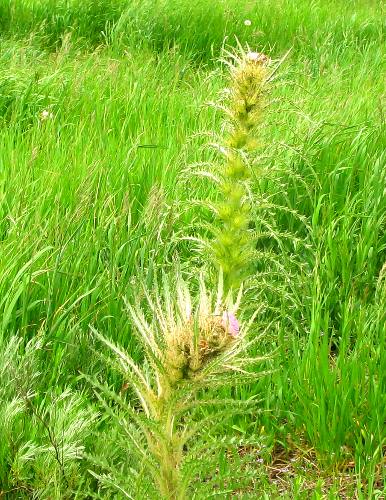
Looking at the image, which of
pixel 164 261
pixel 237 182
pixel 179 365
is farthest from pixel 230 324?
pixel 164 261

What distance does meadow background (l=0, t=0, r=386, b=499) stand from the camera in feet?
5.79

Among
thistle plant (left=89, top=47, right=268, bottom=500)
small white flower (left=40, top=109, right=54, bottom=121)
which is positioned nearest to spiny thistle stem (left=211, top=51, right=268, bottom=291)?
thistle plant (left=89, top=47, right=268, bottom=500)

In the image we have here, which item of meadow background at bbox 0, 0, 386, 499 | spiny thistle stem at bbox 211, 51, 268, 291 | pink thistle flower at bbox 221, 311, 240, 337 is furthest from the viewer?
spiny thistle stem at bbox 211, 51, 268, 291

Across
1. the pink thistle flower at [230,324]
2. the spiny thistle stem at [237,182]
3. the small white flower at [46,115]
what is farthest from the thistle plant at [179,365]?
the small white flower at [46,115]

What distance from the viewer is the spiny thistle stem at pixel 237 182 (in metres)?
2.09

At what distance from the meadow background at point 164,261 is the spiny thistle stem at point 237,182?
6cm

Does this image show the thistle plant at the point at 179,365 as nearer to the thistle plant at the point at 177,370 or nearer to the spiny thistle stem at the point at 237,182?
the thistle plant at the point at 177,370

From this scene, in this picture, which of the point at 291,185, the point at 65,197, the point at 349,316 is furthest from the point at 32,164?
the point at 349,316

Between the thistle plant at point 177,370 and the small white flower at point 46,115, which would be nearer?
the thistle plant at point 177,370

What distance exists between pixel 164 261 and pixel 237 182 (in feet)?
1.59

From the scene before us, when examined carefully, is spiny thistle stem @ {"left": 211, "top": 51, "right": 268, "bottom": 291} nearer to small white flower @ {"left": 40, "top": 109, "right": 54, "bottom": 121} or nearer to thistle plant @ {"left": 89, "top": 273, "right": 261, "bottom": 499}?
thistle plant @ {"left": 89, "top": 273, "right": 261, "bottom": 499}

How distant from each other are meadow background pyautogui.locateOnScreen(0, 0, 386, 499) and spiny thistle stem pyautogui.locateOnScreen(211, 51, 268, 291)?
0.21ft

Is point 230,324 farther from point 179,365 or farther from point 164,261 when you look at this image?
point 164,261

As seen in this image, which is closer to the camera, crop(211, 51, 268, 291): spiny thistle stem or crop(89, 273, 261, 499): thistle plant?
crop(89, 273, 261, 499): thistle plant
